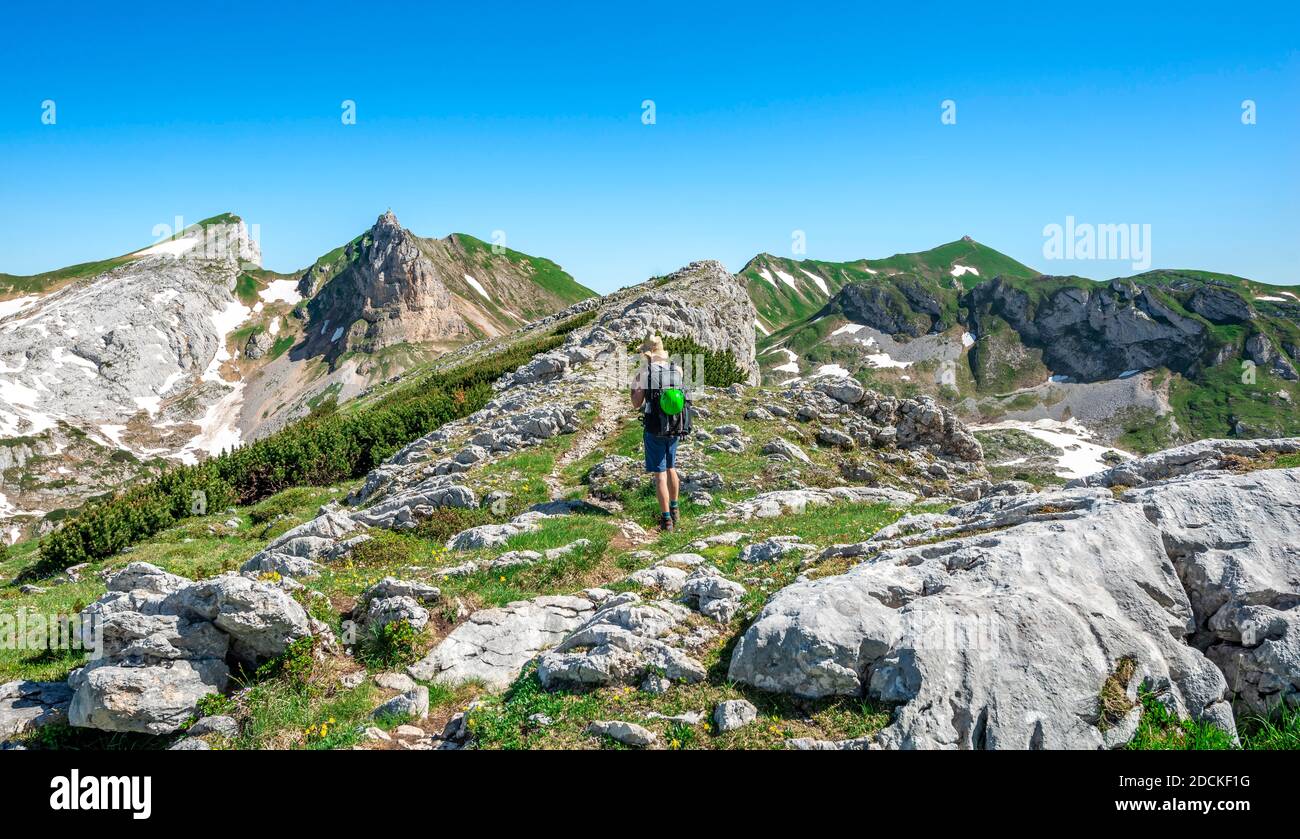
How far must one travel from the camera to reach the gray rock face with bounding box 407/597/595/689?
9.12 metres

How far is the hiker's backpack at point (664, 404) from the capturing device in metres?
14.9

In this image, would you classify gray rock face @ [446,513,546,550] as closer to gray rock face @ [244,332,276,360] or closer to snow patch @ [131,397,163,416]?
snow patch @ [131,397,163,416]

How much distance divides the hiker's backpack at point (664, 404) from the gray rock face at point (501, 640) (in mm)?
5051

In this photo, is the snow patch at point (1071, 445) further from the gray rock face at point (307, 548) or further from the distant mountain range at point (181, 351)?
the gray rock face at point (307, 548)

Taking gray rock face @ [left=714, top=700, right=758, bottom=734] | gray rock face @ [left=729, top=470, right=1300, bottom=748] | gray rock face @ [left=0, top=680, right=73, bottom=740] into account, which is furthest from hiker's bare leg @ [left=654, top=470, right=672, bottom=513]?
gray rock face @ [left=0, top=680, right=73, bottom=740]

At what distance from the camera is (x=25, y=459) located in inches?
4660

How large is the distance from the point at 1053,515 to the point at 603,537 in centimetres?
869

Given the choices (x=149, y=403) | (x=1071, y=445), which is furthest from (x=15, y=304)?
(x=1071, y=445)

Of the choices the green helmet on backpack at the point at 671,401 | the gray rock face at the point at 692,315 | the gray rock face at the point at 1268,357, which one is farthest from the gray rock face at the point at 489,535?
the gray rock face at the point at 1268,357

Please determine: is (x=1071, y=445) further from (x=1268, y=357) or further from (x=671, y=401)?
(x=671, y=401)

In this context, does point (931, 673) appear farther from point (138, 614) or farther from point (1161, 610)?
point (138, 614)

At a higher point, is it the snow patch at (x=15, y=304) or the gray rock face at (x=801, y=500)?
the snow patch at (x=15, y=304)

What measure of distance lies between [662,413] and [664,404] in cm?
28
